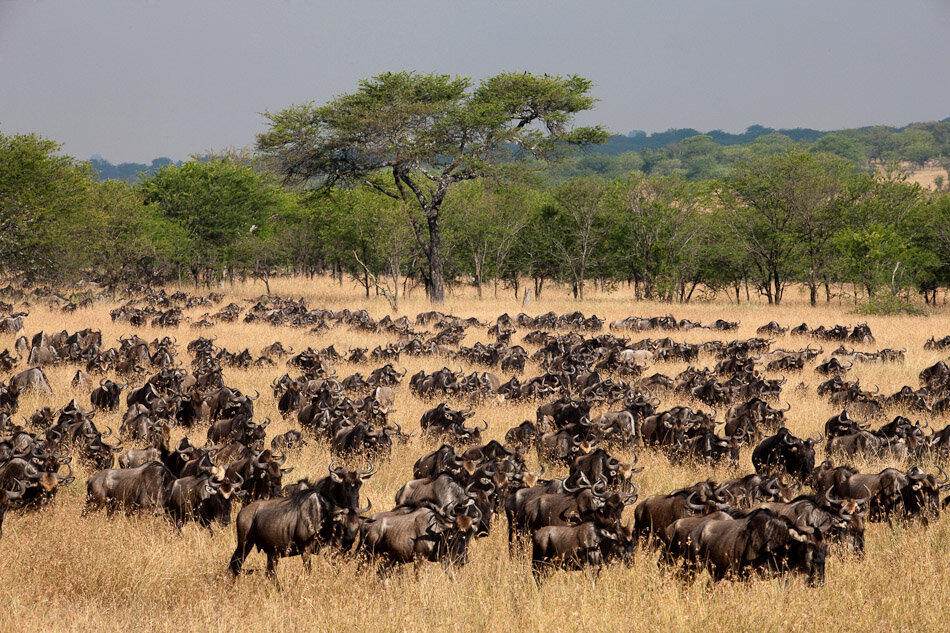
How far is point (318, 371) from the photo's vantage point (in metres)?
17.1

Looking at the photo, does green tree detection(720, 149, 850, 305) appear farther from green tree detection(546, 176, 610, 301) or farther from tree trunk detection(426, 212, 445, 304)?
tree trunk detection(426, 212, 445, 304)

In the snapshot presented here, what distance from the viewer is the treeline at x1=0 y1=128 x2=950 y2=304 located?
38.2 metres

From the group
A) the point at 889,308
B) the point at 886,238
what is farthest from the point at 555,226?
the point at 889,308

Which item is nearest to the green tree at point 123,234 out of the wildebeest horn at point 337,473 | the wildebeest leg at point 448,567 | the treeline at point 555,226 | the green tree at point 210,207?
the treeline at point 555,226

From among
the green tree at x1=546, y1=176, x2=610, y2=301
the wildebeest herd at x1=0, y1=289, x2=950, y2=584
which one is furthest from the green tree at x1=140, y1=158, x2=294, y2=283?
the wildebeest herd at x1=0, y1=289, x2=950, y2=584

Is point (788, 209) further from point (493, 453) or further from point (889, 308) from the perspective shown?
point (493, 453)

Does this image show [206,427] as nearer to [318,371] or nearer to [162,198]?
[318,371]

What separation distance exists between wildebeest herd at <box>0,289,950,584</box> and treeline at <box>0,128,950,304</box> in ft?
69.6

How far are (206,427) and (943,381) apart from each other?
619 inches

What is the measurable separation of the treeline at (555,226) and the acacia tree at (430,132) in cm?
172

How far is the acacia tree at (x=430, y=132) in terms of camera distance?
36.5 meters

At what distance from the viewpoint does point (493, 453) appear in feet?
28.3

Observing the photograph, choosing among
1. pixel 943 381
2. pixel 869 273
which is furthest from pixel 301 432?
pixel 869 273

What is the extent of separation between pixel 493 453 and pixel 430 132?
30.4 metres
